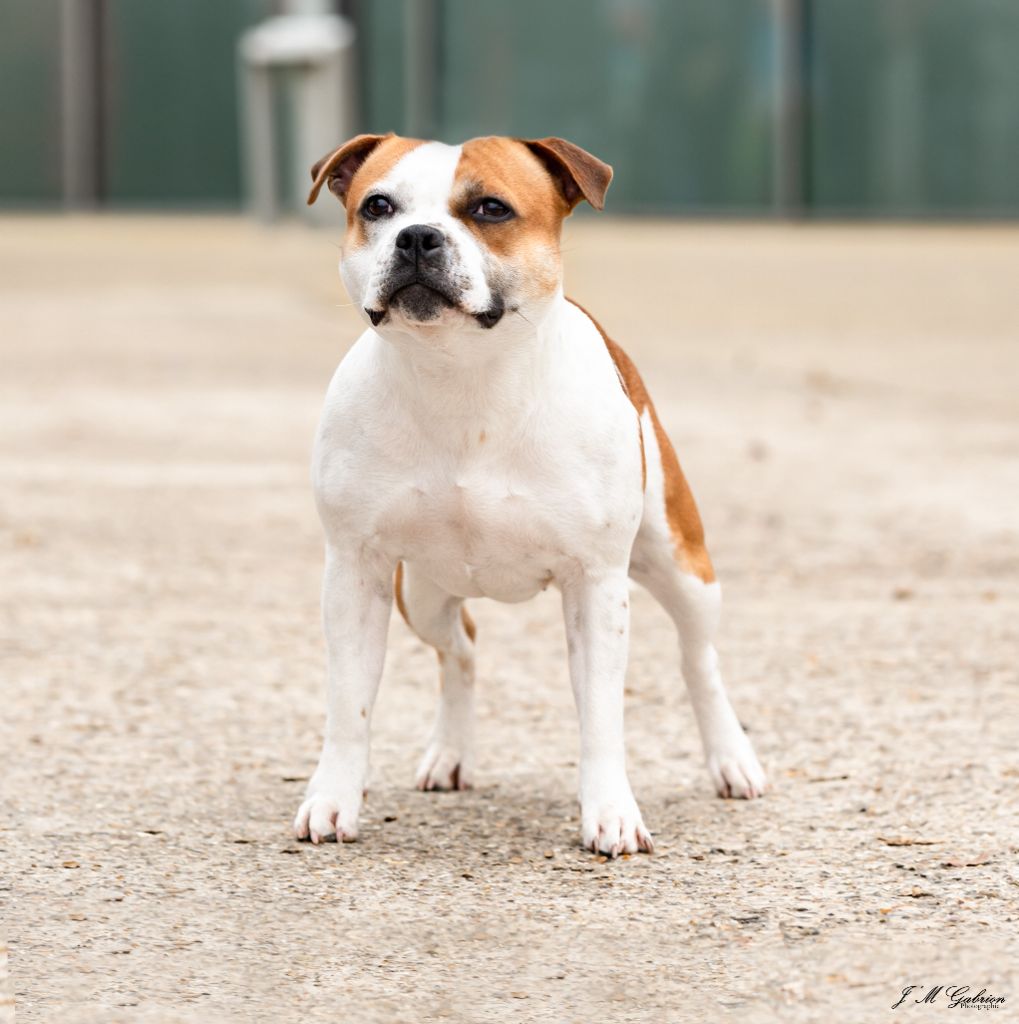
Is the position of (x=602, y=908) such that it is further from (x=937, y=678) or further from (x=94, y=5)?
(x=94, y=5)

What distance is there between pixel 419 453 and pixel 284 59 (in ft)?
53.7

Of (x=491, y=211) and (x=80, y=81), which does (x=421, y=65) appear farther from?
(x=491, y=211)

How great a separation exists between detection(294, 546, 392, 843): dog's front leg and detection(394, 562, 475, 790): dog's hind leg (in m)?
0.34

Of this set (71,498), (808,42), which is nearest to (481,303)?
(71,498)

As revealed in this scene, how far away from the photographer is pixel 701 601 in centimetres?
430

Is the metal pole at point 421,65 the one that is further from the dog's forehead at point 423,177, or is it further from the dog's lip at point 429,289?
the dog's lip at point 429,289

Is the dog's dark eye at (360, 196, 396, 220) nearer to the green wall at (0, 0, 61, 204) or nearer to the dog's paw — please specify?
the dog's paw

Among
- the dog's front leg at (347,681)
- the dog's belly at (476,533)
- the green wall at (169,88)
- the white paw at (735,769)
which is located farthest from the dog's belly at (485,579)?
the green wall at (169,88)

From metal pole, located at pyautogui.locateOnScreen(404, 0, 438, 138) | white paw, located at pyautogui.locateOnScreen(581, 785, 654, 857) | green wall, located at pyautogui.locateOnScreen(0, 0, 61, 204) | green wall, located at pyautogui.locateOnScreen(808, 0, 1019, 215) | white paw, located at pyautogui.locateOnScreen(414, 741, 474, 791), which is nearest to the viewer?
white paw, located at pyautogui.locateOnScreen(581, 785, 654, 857)

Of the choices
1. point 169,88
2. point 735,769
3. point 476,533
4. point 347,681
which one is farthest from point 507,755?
point 169,88

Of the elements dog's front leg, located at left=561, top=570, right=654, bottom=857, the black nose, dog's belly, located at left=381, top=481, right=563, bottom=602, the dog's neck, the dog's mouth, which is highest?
the black nose

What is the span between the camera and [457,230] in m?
3.72

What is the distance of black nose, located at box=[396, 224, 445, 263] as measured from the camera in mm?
3652

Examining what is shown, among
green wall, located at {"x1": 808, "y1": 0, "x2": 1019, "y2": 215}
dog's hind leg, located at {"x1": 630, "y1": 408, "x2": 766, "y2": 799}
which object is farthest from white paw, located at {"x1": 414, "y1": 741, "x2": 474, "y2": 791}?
green wall, located at {"x1": 808, "y1": 0, "x2": 1019, "y2": 215}
